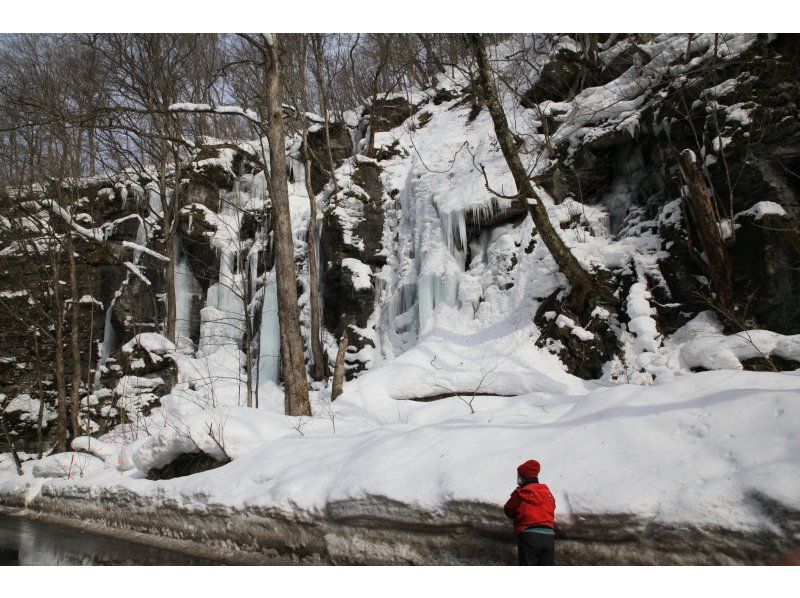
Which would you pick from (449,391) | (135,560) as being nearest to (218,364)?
(449,391)

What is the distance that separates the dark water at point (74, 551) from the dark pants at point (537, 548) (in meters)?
2.52

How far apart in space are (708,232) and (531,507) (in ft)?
22.3

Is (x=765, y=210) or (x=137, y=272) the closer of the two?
(x=765, y=210)

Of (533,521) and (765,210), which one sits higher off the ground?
(765,210)

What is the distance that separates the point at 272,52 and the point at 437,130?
380 inches

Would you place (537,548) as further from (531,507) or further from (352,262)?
(352,262)

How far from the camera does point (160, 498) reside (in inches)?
190

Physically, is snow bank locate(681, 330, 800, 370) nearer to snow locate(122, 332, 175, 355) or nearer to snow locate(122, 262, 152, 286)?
snow locate(122, 332, 175, 355)

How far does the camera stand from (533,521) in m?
2.58

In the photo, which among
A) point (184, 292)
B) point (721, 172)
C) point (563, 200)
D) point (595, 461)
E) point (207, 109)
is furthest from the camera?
point (184, 292)

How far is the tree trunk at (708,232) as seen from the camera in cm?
743

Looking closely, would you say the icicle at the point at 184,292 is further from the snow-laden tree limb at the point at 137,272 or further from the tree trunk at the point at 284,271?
the tree trunk at the point at 284,271

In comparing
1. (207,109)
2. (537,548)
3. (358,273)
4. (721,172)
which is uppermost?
(207,109)

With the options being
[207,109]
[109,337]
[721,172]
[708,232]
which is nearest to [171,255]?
[109,337]
